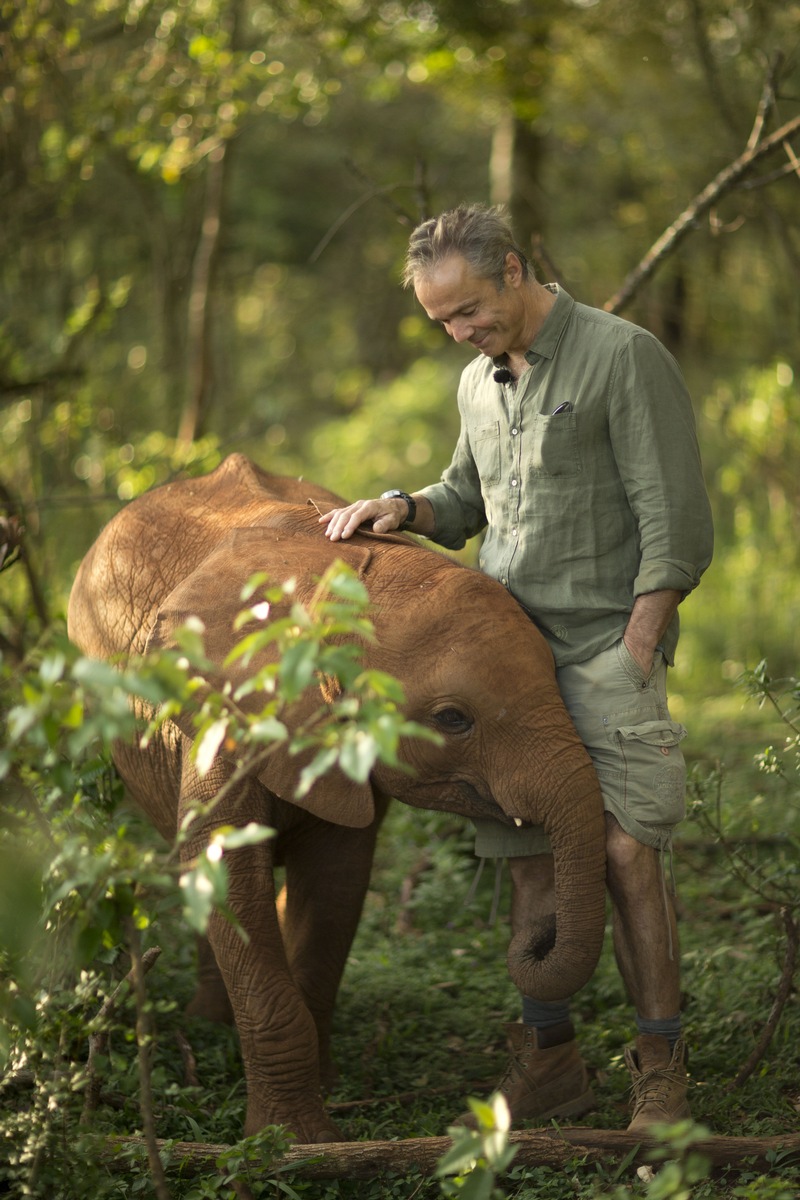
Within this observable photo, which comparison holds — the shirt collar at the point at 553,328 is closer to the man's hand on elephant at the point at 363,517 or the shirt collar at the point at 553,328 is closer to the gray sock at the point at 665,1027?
the man's hand on elephant at the point at 363,517

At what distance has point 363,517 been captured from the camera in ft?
13.9

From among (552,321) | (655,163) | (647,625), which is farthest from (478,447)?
(655,163)

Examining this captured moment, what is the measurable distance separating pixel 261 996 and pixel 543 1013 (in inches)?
37.2

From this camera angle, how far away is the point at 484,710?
3.77 meters

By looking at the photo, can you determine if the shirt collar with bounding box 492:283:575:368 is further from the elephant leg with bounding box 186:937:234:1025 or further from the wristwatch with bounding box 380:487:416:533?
the elephant leg with bounding box 186:937:234:1025

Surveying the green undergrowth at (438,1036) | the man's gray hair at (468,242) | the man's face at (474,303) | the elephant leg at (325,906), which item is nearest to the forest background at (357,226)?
the green undergrowth at (438,1036)

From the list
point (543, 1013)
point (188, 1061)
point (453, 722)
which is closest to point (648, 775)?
point (453, 722)

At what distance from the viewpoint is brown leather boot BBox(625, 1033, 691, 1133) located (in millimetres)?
3844

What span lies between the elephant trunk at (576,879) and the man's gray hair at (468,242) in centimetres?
147

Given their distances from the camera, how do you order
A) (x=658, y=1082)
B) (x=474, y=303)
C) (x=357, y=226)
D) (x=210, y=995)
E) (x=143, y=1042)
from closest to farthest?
(x=143, y=1042) < (x=658, y=1082) < (x=474, y=303) < (x=210, y=995) < (x=357, y=226)

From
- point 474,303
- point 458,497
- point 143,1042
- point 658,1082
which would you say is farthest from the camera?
point 458,497

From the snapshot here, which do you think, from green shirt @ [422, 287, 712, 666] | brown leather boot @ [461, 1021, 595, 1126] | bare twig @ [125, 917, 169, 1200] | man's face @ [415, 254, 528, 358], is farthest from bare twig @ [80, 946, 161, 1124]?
man's face @ [415, 254, 528, 358]

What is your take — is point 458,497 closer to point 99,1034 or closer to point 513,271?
point 513,271

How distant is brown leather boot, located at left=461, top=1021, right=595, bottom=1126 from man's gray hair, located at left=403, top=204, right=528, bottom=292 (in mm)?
2365
